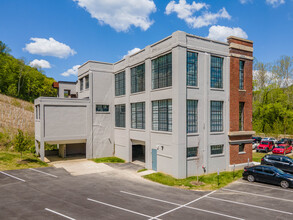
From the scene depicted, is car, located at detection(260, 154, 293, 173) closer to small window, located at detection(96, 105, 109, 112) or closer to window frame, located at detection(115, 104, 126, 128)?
window frame, located at detection(115, 104, 126, 128)

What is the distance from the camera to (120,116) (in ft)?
102

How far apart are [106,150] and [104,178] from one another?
10815 mm

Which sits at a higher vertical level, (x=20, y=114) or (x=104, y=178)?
(x=20, y=114)

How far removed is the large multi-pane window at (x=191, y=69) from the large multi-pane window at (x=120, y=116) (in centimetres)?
1212

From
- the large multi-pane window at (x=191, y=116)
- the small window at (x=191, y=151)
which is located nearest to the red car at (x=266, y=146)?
the small window at (x=191, y=151)

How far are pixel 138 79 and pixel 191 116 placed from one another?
896 cm

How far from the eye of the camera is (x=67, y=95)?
43.3m

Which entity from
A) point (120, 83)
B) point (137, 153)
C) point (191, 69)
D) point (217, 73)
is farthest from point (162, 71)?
point (137, 153)

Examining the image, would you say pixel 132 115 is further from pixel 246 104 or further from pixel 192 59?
pixel 246 104

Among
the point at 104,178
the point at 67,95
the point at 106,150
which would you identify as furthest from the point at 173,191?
the point at 67,95

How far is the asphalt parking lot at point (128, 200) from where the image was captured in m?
12.4

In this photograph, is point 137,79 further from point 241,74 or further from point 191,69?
point 241,74

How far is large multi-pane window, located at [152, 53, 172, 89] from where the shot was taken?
2192cm

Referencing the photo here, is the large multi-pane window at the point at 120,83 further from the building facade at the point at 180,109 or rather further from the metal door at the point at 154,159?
the metal door at the point at 154,159
